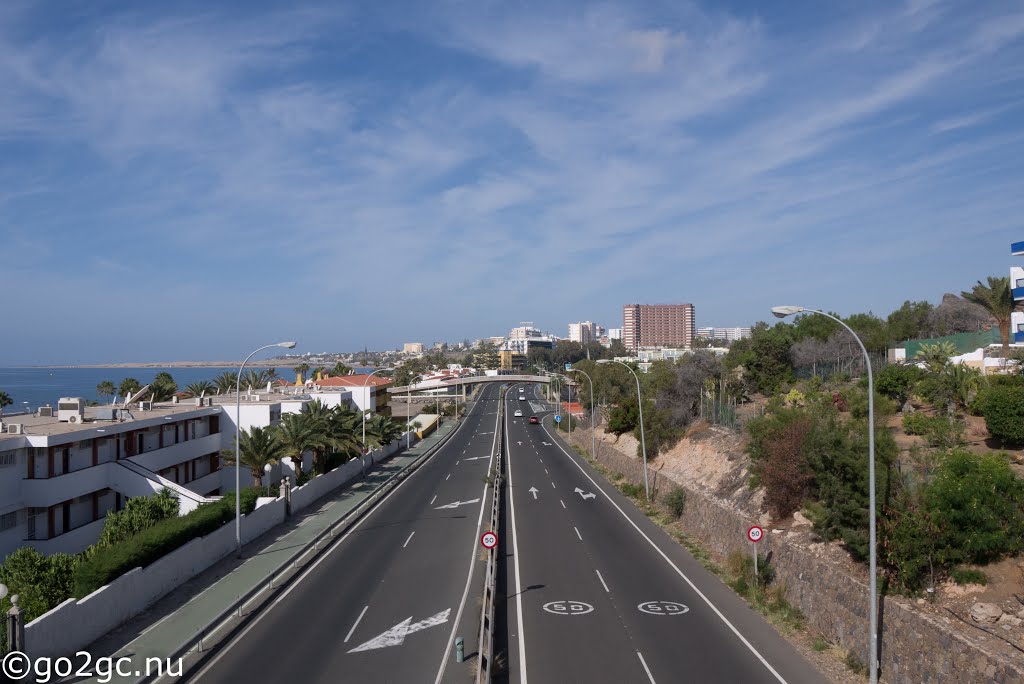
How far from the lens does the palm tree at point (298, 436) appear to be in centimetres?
3800

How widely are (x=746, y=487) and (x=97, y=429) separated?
26140mm

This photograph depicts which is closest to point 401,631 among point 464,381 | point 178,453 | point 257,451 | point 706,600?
point 706,600

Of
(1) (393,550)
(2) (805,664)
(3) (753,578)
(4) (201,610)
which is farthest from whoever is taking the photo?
(1) (393,550)

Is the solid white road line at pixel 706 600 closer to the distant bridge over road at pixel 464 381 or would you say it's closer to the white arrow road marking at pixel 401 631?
the white arrow road marking at pixel 401 631

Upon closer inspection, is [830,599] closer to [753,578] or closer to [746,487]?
[753,578]

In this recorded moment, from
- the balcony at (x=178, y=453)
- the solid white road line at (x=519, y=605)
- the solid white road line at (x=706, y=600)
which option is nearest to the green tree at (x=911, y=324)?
the solid white road line at (x=706, y=600)

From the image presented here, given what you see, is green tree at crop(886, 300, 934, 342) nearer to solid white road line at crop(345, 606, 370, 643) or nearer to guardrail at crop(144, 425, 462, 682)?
guardrail at crop(144, 425, 462, 682)

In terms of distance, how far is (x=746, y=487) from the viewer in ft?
97.8

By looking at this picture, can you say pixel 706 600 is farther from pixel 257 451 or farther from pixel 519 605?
pixel 257 451

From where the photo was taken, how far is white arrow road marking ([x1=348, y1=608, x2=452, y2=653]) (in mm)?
16016

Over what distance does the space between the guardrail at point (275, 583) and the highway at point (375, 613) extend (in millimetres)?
459

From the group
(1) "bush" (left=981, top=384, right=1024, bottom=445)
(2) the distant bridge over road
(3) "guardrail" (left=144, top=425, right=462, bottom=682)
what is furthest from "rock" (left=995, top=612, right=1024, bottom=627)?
(2) the distant bridge over road

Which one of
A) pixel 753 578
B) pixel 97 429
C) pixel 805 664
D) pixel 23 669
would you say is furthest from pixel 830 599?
pixel 97 429

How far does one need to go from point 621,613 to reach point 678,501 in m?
13.6
